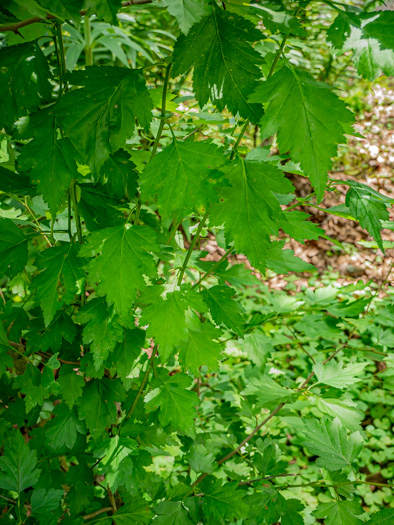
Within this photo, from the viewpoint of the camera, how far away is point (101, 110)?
2.09 ft

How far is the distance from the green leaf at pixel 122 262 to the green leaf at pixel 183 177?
9 centimetres

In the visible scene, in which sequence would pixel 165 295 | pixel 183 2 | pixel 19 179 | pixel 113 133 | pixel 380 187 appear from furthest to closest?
pixel 380 187 < pixel 19 179 < pixel 165 295 < pixel 113 133 < pixel 183 2

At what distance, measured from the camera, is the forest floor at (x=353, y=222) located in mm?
4219

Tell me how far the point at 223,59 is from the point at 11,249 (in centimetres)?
57

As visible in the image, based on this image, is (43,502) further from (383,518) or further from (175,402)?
(383,518)

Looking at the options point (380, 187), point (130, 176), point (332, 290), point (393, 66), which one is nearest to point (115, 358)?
point (130, 176)

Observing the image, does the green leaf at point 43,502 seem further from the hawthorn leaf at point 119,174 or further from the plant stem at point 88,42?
the plant stem at point 88,42

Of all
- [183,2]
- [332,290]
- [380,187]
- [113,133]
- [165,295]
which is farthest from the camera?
[380,187]

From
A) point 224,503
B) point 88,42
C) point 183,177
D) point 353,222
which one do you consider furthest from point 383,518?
point 353,222

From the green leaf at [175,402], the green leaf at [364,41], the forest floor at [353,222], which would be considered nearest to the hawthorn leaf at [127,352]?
the green leaf at [175,402]

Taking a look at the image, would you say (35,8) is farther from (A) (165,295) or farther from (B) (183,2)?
(A) (165,295)

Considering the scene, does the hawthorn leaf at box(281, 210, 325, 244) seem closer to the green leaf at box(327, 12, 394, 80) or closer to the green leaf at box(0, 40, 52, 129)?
the green leaf at box(327, 12, 394, 80)

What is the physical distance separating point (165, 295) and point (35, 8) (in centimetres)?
52

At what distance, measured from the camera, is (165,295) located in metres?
0.75
